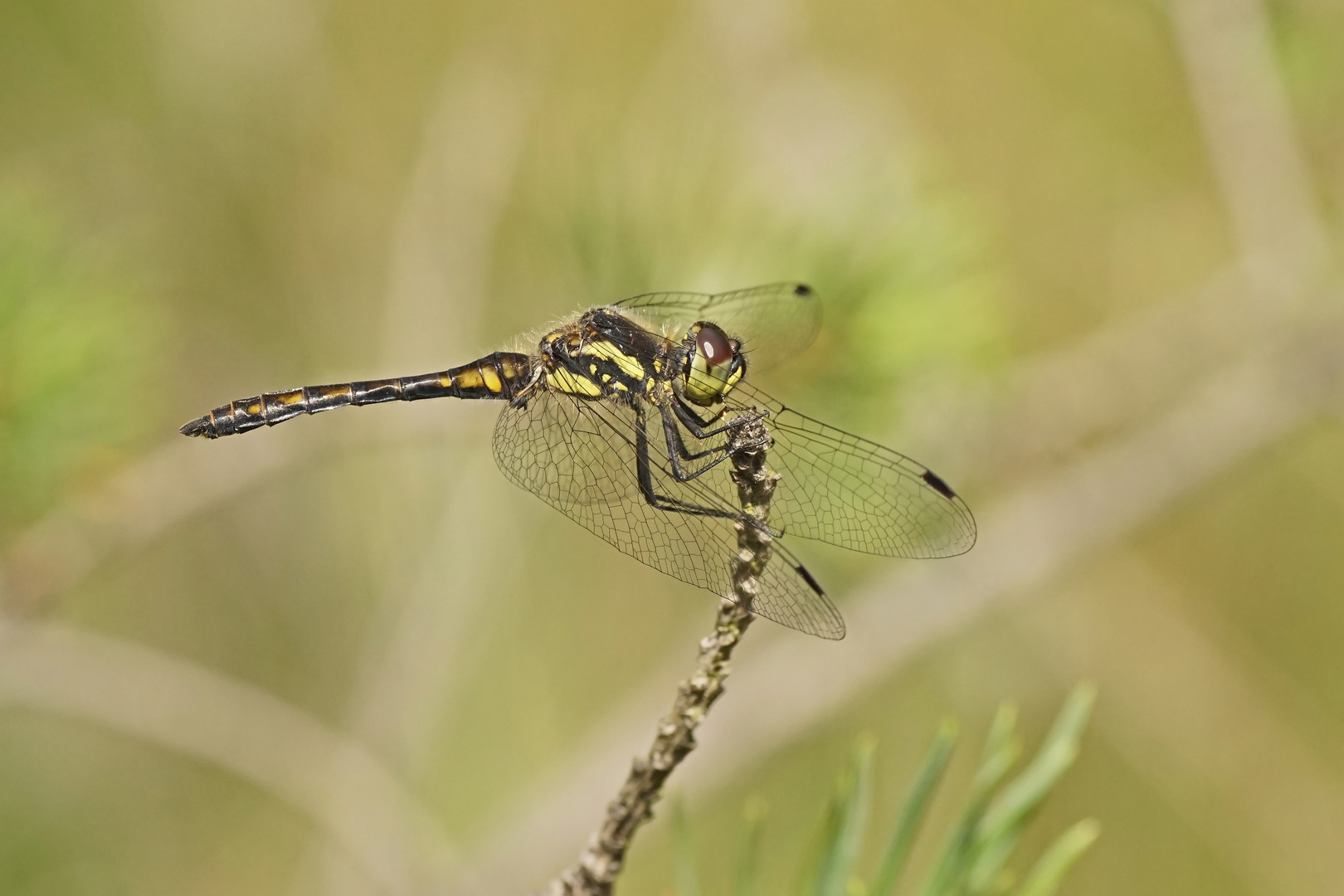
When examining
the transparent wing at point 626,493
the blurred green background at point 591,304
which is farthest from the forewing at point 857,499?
the blurred green background at point 591,304

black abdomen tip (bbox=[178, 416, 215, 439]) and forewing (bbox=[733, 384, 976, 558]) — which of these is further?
black abdomen tip (bbox=[178, 416, 215, 439])

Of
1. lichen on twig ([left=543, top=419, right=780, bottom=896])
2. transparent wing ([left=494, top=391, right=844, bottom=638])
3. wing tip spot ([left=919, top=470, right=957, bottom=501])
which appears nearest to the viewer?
lichen on twig ([left=543, top=419, right=780, bottom=896])

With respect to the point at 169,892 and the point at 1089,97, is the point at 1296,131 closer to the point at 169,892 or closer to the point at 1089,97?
the point at 1089,97

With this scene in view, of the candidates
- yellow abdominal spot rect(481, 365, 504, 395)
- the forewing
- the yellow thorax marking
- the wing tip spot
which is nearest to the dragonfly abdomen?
yellow abdominal spot rect(481, 365, 504, 395)

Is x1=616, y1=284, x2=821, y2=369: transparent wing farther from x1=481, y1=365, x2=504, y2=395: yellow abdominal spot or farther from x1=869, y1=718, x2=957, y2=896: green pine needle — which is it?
x1=869, y1=718, x2=957, y2=896: green pine needle

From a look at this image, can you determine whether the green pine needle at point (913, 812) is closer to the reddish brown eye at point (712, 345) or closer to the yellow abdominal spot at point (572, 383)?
the reddish brown eye at point (712, 345)

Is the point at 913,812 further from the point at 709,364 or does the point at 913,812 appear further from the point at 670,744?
the point at 709,364

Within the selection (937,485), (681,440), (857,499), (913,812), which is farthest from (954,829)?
(681,440)

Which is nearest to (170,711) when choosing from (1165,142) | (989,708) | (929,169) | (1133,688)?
(929,169)
